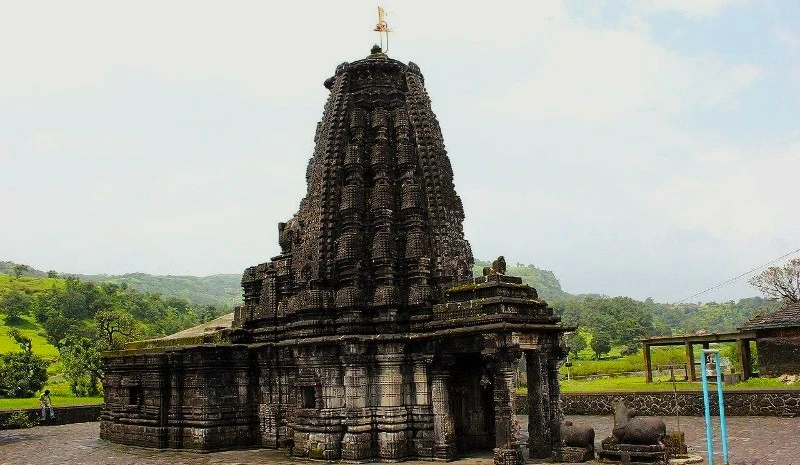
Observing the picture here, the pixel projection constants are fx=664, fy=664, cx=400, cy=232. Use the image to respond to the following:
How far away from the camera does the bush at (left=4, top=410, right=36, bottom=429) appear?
29.1m

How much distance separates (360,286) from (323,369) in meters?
2.38

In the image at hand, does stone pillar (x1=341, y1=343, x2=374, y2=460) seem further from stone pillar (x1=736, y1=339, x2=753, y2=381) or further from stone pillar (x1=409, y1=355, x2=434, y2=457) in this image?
stone pillar (x1=736, y1=339, x2=753, y2=381)

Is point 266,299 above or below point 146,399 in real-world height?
above

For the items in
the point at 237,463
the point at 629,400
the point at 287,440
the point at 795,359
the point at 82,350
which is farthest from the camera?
the point at 82,350

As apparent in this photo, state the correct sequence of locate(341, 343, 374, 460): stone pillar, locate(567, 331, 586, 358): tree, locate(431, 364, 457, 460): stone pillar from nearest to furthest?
locate(431, 364, 457, 460): stone pillar
locate(341, 343, 374, 460): stone pillar
locate(567, 331, 586, 358): tree

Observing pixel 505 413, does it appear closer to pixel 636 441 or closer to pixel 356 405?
pixel 636 441

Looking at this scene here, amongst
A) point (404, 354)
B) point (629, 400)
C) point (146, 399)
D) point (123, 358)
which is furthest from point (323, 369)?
point (629, 400)

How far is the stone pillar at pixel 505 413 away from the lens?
14398mm


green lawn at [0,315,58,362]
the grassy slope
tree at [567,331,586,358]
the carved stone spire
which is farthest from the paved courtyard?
tree at [567,331,586,358]

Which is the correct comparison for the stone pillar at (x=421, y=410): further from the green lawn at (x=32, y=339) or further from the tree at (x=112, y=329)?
the green lawn at (x=32, y=339)

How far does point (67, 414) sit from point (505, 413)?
25.3 m

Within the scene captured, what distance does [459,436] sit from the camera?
56.8 ft

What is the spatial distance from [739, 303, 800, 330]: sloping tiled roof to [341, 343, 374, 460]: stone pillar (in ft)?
67.4

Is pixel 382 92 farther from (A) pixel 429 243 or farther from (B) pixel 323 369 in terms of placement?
(B) pixel 323 369
